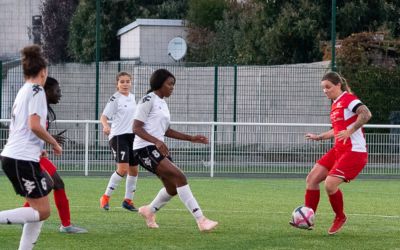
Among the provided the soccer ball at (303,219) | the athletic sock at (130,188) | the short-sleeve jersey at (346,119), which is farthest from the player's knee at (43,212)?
the athletic sock at (130,188)

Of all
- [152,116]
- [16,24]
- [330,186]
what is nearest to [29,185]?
[152,116]

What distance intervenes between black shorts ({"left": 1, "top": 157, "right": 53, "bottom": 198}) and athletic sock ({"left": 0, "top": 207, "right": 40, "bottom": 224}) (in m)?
0.16

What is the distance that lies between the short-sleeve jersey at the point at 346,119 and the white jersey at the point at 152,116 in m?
2.00

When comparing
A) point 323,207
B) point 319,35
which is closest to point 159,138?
point 323,207

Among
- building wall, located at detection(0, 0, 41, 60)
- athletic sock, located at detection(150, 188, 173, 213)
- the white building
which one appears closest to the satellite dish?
the white building

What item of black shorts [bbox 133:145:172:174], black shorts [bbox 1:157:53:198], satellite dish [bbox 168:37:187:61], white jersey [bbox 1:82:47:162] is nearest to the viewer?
white jersey [bbox 1:82:47:162]

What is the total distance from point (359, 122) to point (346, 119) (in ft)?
1.04

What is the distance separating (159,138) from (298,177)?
11.9 m

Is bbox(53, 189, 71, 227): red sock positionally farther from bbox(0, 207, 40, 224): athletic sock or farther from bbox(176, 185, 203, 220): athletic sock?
bbox(0, 207, 40, 224): athletic sock

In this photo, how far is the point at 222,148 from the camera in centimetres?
2356

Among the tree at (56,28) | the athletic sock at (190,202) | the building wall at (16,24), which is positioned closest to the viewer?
the athletic sock at (190,202)

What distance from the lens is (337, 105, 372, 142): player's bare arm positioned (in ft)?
37.5

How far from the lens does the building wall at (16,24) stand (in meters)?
48.9

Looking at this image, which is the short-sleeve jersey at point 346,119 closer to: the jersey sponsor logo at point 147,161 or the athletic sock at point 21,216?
the jersey sponsor logo at point 147,161
